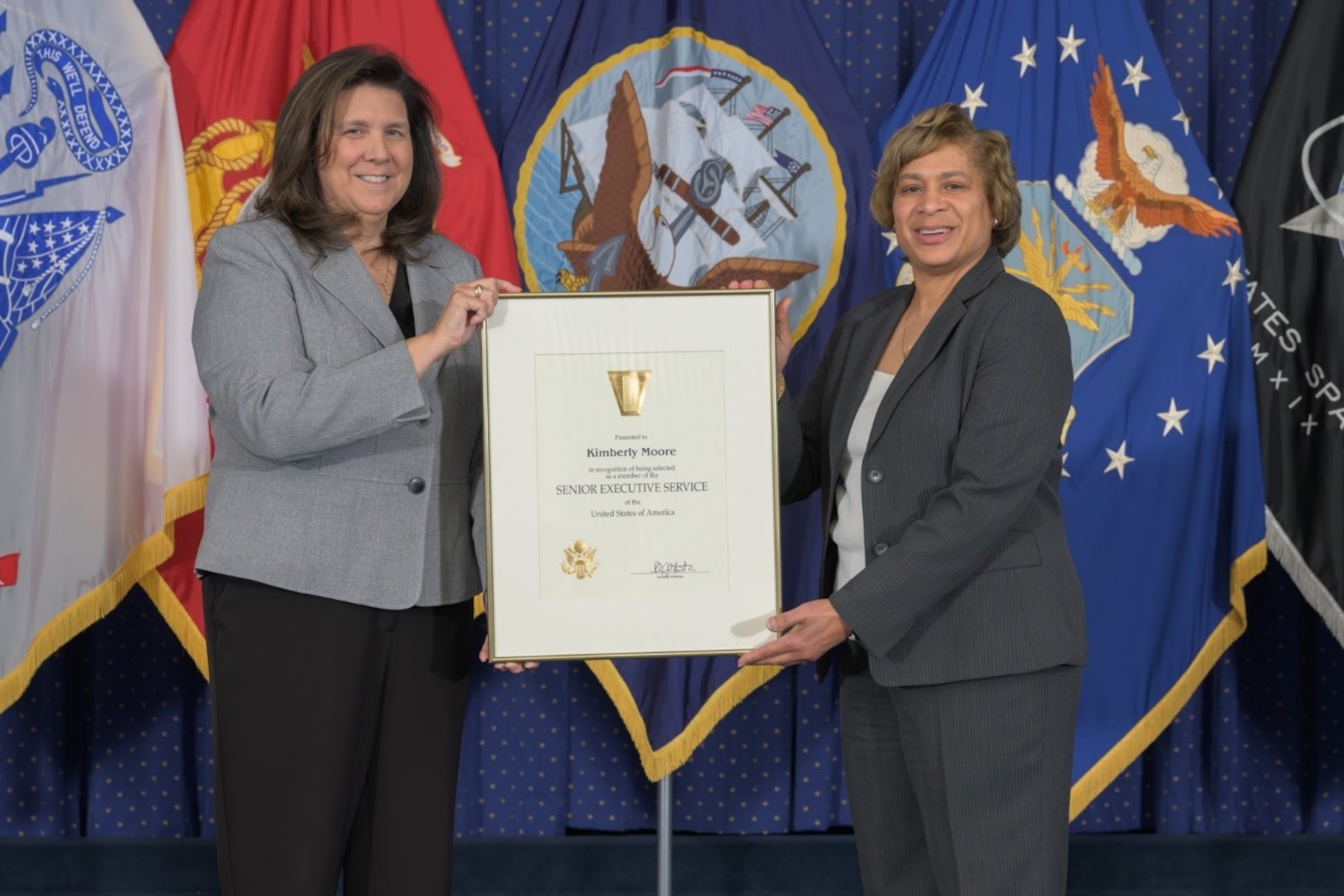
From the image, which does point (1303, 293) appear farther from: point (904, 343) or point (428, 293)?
point (428, 293)

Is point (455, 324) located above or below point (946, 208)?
below

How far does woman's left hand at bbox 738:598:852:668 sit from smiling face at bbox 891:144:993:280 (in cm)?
61

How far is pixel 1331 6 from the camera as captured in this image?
10.1 feet

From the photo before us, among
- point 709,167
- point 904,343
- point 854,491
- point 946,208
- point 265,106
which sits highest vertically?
point 265,106

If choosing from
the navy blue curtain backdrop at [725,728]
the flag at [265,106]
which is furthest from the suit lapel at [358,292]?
the navy blue curtain backdrop at [725,728]

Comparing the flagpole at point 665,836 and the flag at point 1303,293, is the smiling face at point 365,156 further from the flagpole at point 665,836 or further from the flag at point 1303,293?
the flag at point 1303,293

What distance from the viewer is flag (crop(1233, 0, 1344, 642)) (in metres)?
3.10

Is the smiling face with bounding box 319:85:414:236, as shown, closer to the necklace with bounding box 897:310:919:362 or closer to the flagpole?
the necklace with bounding box 897:310:919:362

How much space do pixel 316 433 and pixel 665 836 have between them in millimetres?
1527

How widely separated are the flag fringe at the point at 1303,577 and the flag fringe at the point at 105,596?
2466 mm

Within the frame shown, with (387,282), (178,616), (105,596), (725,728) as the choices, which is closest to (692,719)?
(725,728)

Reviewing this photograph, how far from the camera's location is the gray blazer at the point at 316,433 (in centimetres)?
188

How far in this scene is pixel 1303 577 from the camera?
3.13 m

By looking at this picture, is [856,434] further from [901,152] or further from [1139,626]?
[1139,626]
